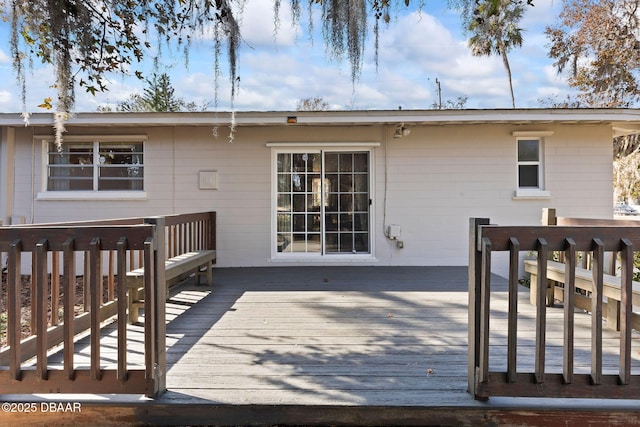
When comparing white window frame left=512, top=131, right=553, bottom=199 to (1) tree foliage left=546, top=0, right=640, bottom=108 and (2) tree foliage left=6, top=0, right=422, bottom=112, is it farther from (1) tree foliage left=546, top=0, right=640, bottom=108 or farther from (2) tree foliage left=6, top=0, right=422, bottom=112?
(1) tree foliage left=546, top=0, right=640, bottom=108

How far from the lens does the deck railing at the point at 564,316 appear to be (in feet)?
6.45

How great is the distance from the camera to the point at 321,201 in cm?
650

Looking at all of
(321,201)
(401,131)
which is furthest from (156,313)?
(401,131)

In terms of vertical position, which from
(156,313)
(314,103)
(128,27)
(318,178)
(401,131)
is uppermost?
(314,103)

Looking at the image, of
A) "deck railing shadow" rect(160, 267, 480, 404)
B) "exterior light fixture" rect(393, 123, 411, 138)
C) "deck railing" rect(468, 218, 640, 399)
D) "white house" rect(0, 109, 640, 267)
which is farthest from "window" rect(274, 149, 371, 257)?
"deck railing" rect(468, 218, 640, 399)

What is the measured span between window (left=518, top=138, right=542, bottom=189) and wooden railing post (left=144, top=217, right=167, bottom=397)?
5947 millimetres

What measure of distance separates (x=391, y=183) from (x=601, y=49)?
35.6 feet

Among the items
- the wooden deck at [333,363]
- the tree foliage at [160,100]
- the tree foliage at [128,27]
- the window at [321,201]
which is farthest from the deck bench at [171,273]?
the tree foliage at [160,100]

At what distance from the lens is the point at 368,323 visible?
11.4 feet

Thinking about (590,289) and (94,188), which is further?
(94,188)

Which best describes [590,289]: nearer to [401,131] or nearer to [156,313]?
[156,313]

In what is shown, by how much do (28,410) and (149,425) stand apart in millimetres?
627

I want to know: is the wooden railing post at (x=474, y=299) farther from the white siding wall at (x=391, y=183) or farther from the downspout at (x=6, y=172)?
the downspout at (x=6, y=172)

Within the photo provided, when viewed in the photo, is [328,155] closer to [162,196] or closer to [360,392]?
[162,196]
